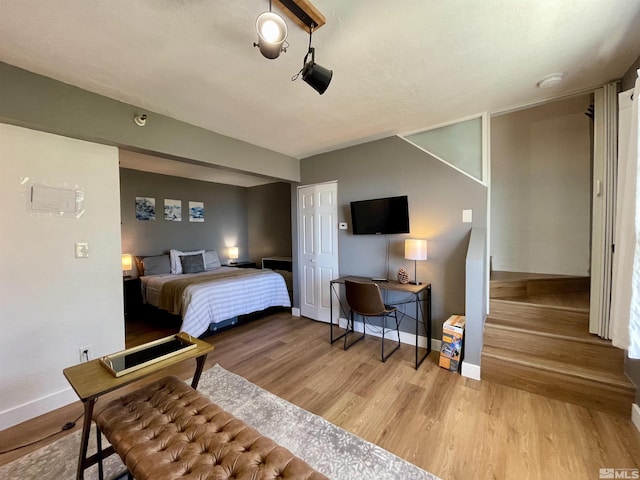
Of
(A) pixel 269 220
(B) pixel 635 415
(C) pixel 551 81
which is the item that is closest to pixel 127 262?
(A) pixel 269 220

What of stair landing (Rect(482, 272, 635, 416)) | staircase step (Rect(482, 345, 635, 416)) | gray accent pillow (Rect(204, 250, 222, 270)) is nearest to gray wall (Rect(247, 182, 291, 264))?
gray accent pillow (Rect(204, 250, 222, 270))

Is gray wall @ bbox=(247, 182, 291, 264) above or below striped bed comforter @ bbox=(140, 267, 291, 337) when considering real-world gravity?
above

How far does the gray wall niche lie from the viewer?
467 cm

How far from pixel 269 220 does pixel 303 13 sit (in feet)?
16.5

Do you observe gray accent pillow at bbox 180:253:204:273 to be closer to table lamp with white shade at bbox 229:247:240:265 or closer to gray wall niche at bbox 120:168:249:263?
gray wall niche at bbox 120:168:249:263

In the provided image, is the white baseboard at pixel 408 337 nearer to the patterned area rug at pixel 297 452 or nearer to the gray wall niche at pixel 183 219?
the patterned area rug at pixel 297 452

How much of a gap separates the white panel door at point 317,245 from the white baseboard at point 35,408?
2.75 meters

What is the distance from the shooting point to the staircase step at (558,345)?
204 centimetres

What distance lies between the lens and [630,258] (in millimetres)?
1314

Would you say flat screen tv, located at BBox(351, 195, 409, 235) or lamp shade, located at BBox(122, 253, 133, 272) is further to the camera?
lamp shade, located at BBox(122, 253, 133, 272)

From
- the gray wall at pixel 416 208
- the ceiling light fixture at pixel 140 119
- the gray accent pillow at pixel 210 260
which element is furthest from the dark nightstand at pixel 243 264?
the ceiling light fixture at pixel 140 119

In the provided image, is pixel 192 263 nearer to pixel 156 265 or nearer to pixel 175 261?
pixel 175 261

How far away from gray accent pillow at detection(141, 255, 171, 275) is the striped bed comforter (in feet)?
0.72

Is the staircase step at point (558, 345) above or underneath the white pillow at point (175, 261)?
underneath
